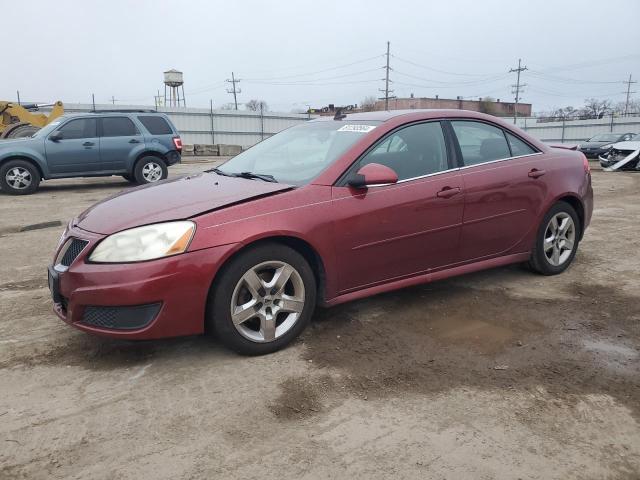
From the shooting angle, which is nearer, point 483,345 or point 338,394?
point 338,394

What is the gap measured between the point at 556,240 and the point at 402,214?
6.58ft

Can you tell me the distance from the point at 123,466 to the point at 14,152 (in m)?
10.5

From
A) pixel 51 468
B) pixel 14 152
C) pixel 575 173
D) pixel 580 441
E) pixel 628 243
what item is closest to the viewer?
pixel 51 468

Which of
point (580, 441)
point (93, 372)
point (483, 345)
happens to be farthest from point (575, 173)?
point (93, 372)

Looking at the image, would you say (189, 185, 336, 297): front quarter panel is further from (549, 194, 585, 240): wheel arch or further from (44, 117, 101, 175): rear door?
(44, 117, 101, 175): rear door

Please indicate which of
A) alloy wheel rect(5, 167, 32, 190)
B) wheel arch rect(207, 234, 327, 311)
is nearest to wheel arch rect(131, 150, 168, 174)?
alloy wheel rect(5, 167, 32, 190)

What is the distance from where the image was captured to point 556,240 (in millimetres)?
4895

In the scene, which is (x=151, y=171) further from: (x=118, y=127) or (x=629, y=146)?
(x=629, y=146)

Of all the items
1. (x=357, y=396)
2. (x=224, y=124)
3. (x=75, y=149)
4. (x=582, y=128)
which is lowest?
(x=357, y=396)

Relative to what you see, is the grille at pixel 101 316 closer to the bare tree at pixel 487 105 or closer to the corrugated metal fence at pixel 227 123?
the corrugated metal fence at pixel 227 123

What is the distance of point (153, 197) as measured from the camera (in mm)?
3582

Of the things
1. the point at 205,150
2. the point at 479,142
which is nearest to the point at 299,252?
the point at 479,142

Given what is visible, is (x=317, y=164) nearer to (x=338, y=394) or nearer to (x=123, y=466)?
(x=338, y=394)

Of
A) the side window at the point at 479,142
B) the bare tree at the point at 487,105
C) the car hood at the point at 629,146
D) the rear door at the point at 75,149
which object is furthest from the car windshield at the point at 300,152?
the bare tree at the point at 487,105
